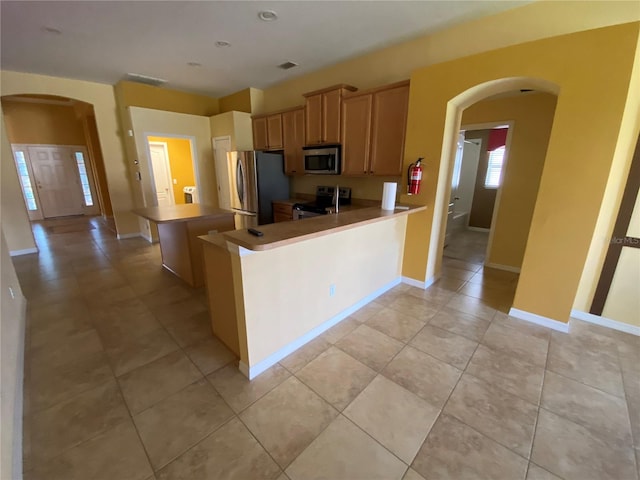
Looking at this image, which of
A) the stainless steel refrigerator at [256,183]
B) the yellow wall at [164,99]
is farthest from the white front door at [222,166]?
the yellow wall at [164,99]

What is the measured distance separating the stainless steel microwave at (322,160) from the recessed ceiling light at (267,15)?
1593 mm

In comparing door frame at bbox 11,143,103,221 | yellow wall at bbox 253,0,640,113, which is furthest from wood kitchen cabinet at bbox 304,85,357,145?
door frame at bbox 11,143,103,221

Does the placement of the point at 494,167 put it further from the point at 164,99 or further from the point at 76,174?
the point at 76,174

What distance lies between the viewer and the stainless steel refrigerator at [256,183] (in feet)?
14.9

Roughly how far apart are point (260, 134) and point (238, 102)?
3.40 feet

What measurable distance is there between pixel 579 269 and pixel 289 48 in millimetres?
3984

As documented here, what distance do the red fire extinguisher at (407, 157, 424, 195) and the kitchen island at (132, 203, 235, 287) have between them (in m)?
2.27

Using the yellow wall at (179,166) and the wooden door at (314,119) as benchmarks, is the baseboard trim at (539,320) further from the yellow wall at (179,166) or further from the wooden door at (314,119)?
the yellow wall at (179,166)

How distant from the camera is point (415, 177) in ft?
9.59

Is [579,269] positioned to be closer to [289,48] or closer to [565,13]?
[565,13]

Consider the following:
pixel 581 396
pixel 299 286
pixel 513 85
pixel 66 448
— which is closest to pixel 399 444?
pixel 299 286

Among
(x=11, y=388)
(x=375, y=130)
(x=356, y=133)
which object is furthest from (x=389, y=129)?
(x=11, y=388)

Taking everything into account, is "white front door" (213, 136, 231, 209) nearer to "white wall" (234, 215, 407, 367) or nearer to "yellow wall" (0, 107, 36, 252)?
"yellow wall" (0, 107, 36, 252)

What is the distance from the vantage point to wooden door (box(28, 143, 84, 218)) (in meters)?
7.16
